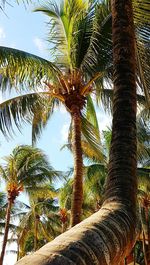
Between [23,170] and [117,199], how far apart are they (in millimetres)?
19972

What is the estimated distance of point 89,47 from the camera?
1066 centimetres

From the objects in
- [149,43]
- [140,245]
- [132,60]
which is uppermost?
[149,43]

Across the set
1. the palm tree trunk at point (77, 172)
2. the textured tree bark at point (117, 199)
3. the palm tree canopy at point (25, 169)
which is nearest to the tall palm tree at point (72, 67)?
the palm tree trunk at point (77, 172)

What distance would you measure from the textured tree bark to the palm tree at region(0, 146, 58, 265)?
18202mm

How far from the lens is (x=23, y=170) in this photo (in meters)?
22.9

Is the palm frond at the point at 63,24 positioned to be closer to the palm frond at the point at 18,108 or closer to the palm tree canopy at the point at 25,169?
the palm frond at the point at 18,108

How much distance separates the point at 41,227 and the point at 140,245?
8.98 m

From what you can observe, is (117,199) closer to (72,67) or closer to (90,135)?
(72,67)

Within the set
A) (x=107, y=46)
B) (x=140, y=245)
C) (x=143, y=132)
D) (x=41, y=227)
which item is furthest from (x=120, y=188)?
(x=140, y=245)

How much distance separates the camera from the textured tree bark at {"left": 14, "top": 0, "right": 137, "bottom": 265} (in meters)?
2.23

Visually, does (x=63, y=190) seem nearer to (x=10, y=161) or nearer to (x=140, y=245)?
(x=10, y=161)

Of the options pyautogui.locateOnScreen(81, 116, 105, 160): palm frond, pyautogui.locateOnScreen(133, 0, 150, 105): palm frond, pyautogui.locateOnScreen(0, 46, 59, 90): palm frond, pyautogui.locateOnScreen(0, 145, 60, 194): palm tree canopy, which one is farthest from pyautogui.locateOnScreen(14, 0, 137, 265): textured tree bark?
pyautogui.locateOnScreen(0, 145, 60, 194): palm tree canopy

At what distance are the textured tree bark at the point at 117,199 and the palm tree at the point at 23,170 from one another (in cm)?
1820

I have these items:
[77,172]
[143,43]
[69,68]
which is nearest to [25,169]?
[69,68]
